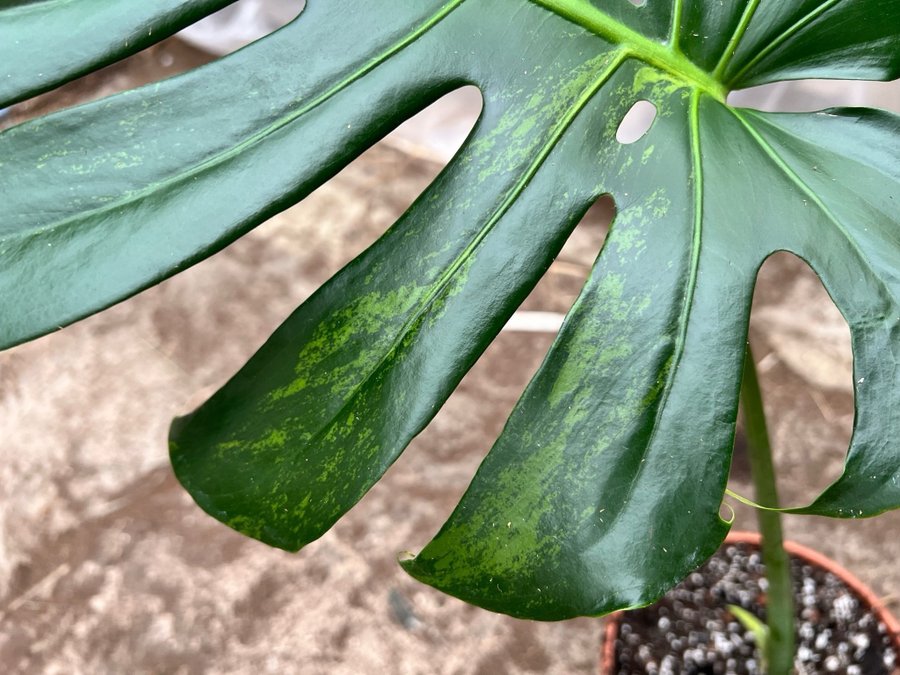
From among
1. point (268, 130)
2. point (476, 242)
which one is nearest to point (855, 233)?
point (476, 242)

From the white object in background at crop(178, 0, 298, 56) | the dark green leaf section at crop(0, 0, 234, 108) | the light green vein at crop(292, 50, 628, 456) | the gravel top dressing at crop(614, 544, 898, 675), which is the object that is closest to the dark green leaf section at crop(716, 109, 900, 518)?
the light green vein at crop(292, 50, 628, 456)

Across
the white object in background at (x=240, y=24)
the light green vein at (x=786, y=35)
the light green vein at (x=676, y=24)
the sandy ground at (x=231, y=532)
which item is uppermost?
the white object in background at (x=240, y=24)

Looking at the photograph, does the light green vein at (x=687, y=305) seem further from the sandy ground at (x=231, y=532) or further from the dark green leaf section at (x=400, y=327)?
the sandy ground at (x=231, y=532)

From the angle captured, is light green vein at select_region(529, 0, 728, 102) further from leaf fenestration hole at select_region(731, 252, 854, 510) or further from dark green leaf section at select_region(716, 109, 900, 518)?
leaf fenestration hole at select_region(731, 252, 854, 510)

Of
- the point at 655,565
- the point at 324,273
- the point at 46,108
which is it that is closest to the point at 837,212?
the point at 655,565

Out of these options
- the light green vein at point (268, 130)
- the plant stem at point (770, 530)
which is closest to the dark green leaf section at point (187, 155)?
the light green vein at point (268, 130)

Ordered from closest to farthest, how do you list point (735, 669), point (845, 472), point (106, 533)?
point (845, 472), point (735, 669), point (106, 533)

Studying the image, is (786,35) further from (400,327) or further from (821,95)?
(821,95)

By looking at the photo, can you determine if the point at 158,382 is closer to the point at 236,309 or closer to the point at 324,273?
the point at 236,309

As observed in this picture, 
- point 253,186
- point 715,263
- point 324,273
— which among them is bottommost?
point 253,186
